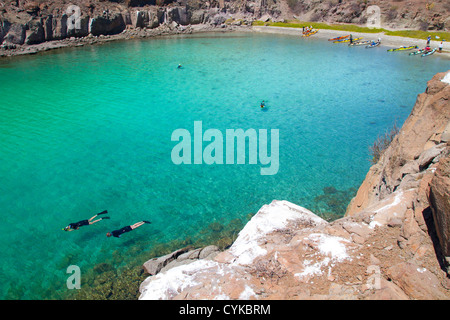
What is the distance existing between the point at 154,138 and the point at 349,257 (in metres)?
17.8

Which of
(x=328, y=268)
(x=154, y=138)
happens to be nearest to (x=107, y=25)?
(x=154, y=138)

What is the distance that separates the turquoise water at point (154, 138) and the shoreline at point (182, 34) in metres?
6.99

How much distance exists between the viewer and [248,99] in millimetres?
28531

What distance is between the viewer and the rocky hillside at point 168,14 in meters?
50.9

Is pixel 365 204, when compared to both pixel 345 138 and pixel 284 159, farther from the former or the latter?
pixel 345 138

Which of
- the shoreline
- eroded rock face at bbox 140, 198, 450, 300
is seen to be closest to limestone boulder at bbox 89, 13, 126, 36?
the shoreline

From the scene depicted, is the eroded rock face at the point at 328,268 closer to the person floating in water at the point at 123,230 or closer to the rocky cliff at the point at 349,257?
the rocky cliff at the point at 349,257

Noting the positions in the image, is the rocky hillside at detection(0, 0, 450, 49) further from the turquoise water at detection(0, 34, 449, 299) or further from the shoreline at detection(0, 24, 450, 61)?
the turquoise water at detection(0, 34, 449, 299)

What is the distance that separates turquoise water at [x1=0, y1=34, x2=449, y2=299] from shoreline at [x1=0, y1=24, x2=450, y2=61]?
6993 mm

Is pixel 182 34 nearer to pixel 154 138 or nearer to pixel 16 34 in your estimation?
pixel 16 34

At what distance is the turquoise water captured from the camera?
13414 millimetres

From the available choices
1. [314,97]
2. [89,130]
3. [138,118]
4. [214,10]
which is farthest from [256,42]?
[89,130]

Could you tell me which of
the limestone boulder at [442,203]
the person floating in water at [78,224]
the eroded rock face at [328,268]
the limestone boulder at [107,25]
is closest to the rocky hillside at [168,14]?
the limestone boulder at [107,25]
